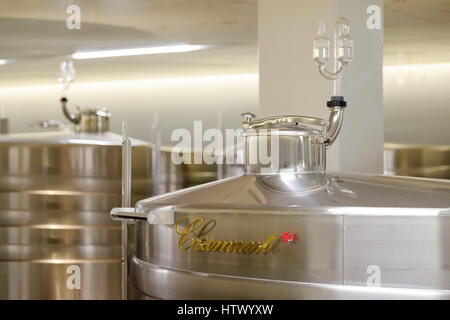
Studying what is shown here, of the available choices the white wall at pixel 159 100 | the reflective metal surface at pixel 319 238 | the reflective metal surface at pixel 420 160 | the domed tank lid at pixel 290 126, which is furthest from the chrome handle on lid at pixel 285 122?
the white wall at pixel 159 100

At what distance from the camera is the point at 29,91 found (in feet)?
28.7

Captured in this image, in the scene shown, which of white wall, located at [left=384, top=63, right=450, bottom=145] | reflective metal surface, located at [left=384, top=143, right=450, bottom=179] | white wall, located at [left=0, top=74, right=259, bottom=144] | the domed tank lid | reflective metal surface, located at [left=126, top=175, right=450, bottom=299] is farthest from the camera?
white wall, located at [left=0, top=74, right=259, bottom=144]

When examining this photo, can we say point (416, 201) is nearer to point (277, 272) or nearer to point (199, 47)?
point (277, 272)

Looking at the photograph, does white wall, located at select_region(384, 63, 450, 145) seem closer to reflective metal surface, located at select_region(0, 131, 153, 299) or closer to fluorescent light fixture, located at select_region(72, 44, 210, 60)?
fluorescent light fixture, located at select_region(72, 44, 210, 60)

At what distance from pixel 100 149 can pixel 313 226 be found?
279 cm

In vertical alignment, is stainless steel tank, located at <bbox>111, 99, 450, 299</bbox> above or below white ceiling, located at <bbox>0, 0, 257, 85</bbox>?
below

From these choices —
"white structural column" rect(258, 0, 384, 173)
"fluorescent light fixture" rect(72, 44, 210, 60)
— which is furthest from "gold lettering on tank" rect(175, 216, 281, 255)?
"fluorescent light fixture" rect(72, 44, 210, 60)

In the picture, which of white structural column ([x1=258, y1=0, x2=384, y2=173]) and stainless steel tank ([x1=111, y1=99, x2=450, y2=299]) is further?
white structural column ([x1=258, y1=0, x2=384, y2=173])

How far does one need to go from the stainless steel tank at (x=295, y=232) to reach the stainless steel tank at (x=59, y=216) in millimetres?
2213

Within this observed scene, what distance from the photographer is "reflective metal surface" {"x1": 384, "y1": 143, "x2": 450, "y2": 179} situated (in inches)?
252

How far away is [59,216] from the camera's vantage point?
4293mm

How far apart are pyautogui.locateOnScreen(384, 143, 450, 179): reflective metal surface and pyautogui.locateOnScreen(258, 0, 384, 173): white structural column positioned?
334 cm

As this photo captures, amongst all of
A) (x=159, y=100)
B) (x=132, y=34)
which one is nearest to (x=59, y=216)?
(x=132, y=34)

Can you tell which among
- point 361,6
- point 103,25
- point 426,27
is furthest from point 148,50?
point 361,6
